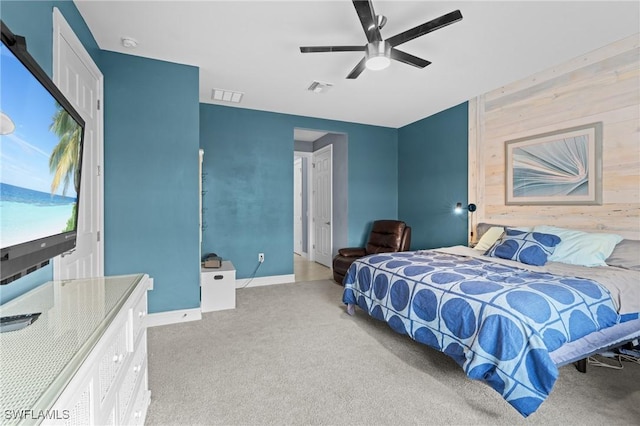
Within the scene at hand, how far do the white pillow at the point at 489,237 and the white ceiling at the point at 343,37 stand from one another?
170 centimetres

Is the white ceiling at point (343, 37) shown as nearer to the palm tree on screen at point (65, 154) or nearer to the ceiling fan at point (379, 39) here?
the ceiling fan at point (379, 39)

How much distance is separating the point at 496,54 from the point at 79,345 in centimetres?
361

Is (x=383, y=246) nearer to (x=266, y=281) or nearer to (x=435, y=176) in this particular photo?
(x=435, y=176)

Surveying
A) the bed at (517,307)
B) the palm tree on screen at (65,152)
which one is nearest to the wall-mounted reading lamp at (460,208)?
the bed at (517,307)

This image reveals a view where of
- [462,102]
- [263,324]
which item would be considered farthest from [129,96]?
[462,102]

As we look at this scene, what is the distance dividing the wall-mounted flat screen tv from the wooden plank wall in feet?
13.0

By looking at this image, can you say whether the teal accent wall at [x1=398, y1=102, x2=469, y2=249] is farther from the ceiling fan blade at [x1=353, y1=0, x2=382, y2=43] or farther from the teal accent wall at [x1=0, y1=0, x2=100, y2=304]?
the teal accent wall at [x1=0, y1=0, x2=100, y2=304]

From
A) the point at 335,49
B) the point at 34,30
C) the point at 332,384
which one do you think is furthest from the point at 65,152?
the point at 332,384

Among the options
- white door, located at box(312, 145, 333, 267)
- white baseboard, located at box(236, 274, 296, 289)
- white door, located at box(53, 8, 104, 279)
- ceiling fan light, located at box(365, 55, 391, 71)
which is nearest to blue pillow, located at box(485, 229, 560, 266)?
ceiling fan light, located at box(365, 55, 391, 71)

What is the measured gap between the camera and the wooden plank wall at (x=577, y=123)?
2.62 meters

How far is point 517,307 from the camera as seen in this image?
5.75 ft

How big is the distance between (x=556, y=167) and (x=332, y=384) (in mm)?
3069

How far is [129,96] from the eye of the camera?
9.53ft

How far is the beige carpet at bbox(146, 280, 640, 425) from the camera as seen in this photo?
5.64 ft
